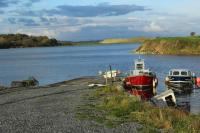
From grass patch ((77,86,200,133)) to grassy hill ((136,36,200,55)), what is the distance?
14792 centimetres

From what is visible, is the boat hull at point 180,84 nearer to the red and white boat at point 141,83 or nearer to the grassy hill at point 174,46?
the red and white boat at point 141,83

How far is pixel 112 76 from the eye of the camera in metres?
68.0

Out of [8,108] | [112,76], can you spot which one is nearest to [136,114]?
[8,108]

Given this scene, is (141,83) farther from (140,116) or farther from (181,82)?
(140,116)

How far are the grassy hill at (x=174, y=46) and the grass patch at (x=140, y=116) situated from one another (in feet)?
485

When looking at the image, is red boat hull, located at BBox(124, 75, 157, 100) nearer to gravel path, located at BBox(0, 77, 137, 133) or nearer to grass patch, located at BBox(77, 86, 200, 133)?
gravel path, located at BBox(0, 77, 137, 133)

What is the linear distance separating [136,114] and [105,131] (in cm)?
487

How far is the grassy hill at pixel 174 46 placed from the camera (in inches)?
6914

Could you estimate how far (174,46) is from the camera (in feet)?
599

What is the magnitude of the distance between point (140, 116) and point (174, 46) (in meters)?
160

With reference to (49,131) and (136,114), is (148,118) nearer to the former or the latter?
(136,114)

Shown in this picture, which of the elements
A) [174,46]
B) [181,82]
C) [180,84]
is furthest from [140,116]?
[174,46]

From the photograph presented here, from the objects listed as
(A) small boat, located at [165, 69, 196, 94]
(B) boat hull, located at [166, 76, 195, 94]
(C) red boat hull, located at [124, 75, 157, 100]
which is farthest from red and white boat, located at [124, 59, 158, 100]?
(A) small boat, located at [165, 69, 196, 94]

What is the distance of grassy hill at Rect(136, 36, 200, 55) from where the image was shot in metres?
176
